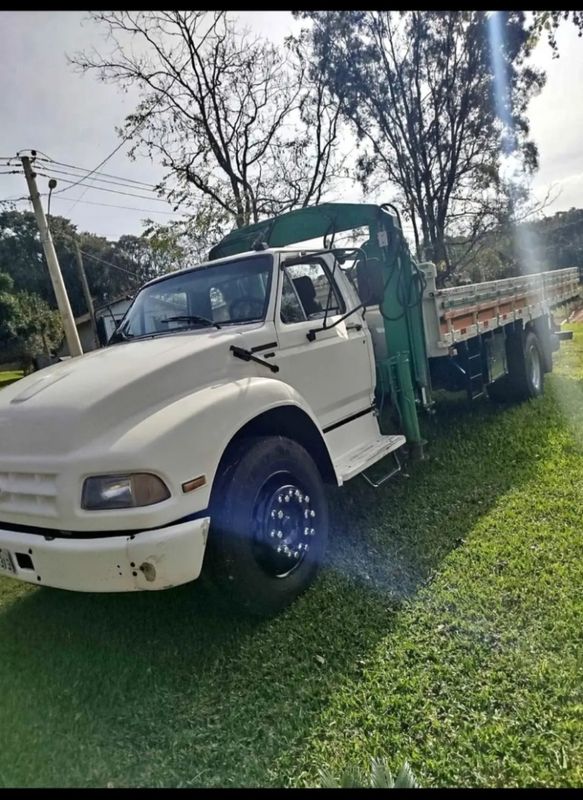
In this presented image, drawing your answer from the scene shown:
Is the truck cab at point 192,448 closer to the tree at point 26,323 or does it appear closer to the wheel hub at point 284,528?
the wheel hub at point 284,528

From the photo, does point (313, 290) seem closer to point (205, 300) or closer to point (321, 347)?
point (321, 347)

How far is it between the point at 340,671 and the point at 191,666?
75cm

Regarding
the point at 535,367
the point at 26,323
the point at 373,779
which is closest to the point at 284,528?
the point at 373,779

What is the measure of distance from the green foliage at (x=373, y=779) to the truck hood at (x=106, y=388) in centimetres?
171

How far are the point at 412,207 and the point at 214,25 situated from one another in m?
9.61

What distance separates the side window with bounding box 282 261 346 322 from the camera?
3869 millimetres

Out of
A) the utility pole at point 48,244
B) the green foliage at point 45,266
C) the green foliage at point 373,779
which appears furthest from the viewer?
the green foliage at point 45,266

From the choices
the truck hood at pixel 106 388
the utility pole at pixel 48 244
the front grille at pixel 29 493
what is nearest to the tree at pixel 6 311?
the utility pole at pixel 48 244

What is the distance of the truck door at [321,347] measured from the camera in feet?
11.8

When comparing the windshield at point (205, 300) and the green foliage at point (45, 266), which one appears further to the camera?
the green foliage at point (45, 266)

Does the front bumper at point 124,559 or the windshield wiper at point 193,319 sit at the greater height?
the windshield wiper at point 193,319

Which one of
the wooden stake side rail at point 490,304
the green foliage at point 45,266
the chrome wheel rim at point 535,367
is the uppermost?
the green foliage at point 45,266

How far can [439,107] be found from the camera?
19.4m

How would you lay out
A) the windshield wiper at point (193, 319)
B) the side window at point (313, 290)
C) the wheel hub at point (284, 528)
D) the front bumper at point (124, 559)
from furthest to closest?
1. the side window at point (313, 290)
2. the windshield wiper at point (193, 319)
3. the wheel hub at point (284, 528)
4. the front bumper at point (124, 559)
